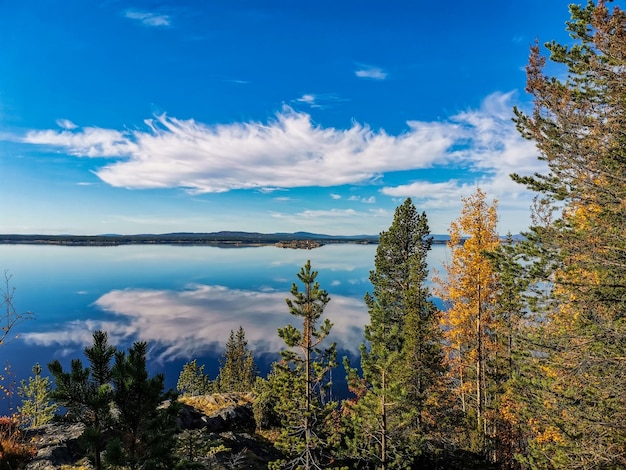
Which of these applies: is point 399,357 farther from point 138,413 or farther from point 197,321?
point 197,321

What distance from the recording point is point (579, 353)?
8609mm

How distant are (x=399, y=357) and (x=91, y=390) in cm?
1738

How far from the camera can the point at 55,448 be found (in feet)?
38.9

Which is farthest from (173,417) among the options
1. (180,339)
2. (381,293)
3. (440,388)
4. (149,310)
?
(149,310)

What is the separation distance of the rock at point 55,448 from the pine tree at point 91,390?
23.3 ft

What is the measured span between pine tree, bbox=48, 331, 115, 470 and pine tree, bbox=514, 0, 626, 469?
1043 centimetres

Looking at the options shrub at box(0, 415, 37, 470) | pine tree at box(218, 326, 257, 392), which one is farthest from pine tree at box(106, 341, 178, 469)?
pine tree at box(218, 326, 257, 392)

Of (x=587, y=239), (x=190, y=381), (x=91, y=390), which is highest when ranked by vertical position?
(x=587, y=239)

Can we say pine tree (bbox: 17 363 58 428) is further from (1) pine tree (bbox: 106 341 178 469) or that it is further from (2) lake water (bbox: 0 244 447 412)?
(1) pine tree (bbox: 106 341 178 469)

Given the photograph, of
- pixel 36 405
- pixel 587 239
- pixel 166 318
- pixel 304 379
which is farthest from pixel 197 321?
pixel 587 239

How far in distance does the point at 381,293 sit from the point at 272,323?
77.9 m

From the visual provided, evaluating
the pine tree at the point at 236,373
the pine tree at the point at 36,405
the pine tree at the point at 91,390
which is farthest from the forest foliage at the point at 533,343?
the pine tree at the point at 236,373

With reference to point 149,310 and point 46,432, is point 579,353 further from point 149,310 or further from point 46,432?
point 149,310

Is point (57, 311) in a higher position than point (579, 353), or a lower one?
lower
